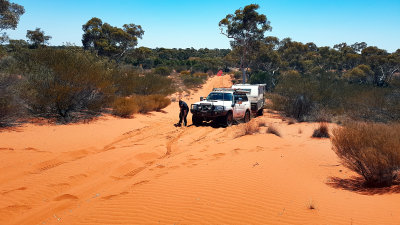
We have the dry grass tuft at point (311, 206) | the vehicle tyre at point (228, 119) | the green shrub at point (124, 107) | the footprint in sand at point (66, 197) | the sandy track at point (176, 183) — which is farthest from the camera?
the green shrub at point (124, 107)

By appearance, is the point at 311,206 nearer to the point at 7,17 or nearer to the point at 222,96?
the point at 222,96

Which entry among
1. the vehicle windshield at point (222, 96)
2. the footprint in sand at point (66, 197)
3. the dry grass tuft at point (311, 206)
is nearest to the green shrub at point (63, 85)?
the vehicle windshield at point (222, 96)

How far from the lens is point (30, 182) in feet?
20.1

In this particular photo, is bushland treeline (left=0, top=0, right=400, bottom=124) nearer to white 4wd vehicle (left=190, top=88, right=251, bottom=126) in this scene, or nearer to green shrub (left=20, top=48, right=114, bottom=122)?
green shrub (left=20, top=48, right=114, bottom=122)

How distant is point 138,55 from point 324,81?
25.1 m

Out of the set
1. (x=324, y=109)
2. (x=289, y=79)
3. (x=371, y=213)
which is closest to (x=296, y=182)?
(x=371, y=213)

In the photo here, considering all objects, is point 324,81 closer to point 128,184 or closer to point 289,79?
point 289,79

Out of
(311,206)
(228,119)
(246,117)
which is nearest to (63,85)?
(228,119)

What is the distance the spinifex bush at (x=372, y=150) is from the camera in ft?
19.0

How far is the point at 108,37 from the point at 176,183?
33.3 m

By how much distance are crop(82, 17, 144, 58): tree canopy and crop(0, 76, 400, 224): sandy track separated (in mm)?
25543

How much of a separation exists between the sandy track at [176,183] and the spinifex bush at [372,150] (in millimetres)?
400

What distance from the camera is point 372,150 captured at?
19.5ft

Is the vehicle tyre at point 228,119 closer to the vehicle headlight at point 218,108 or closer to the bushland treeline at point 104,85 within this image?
the vehicle headlight at point 218,108
